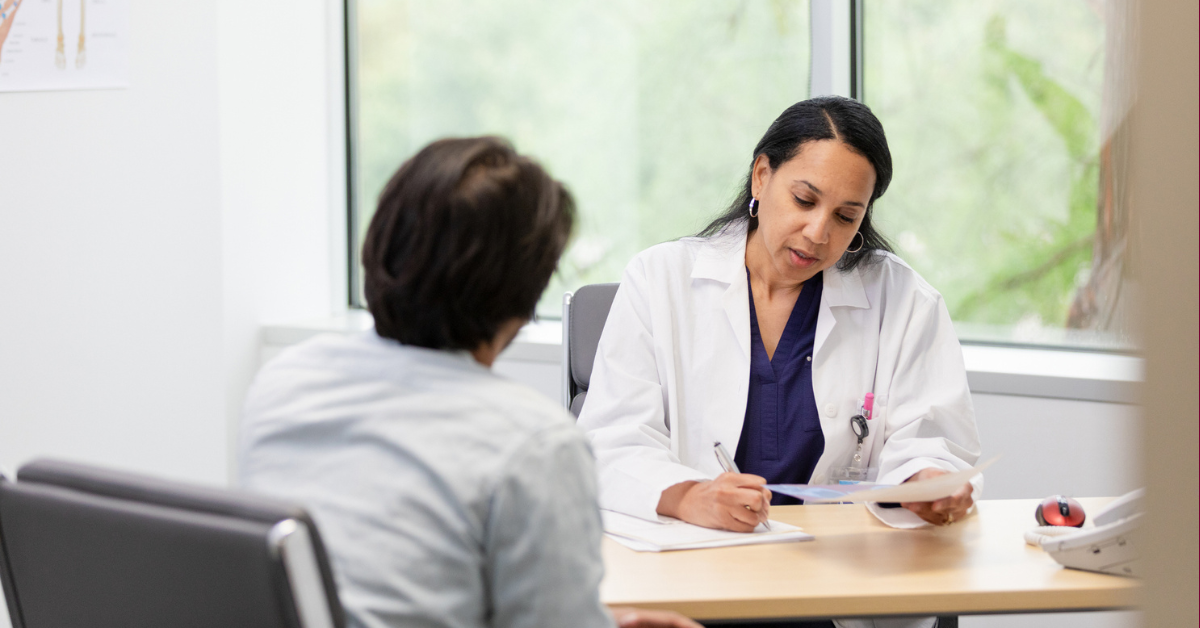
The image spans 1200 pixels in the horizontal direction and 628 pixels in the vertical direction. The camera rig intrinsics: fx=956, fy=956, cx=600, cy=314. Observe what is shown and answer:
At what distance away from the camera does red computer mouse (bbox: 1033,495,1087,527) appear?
1256 millimetres

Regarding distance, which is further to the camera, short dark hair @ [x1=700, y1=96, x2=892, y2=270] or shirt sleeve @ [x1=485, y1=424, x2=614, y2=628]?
short dark hair @ [x1=700, y1=96, x2=892, y2=270]

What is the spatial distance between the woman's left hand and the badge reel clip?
8.7 inches

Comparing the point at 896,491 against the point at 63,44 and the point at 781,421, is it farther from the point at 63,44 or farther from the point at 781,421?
the point at 63,44

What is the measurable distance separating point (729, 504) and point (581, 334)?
0.68m

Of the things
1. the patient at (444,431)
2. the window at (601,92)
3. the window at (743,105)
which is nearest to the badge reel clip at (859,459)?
the window at (743,105)

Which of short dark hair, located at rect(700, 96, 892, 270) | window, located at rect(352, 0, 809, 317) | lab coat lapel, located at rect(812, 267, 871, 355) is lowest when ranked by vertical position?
lab coat lapel, located at rect(812, 267, 871, 355)

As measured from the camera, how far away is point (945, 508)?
131 centimetres

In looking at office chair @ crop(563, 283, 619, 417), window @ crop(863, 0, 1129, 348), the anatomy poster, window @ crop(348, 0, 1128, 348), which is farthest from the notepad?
the anatomy poster

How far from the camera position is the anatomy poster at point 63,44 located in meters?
2.63

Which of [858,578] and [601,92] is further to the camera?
[601,92]

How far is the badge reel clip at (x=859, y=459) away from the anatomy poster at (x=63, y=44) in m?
2.19

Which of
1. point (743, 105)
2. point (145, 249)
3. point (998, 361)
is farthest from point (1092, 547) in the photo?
point (145, 249)

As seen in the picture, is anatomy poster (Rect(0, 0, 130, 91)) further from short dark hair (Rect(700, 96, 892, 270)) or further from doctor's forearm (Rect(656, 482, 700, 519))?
doctor's forearm (Rect(656, 482, 700, 519))

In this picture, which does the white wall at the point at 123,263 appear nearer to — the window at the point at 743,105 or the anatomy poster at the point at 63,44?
the anatomy poster at the point at 63,44
